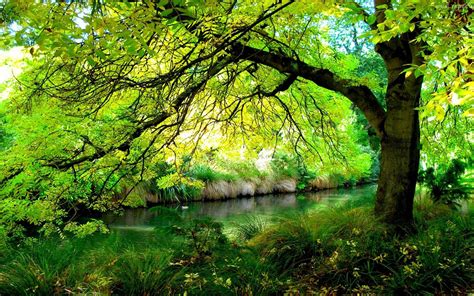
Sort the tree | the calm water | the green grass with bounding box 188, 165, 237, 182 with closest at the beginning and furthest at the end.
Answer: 1. the tree
2. the calm water
3. the green grass with bounding box 188, 165, 237, 182

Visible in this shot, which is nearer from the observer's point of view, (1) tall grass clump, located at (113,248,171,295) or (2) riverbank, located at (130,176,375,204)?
(1) tall grass clump, located at (113,248,171,295)

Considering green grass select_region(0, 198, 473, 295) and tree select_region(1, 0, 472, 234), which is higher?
tree select_region(1, 0, 472, 234)

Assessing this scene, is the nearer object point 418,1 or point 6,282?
point 418,1

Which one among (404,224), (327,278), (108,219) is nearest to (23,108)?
(327,278)

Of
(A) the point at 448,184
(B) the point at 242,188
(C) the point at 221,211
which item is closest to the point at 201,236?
(A) the point at 448,184

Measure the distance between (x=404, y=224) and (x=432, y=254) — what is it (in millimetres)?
981

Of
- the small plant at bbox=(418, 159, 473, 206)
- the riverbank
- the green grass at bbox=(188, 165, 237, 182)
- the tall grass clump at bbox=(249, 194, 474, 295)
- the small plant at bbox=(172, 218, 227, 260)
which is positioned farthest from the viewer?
the green grass at bbox=(188, 165, 237, 182)

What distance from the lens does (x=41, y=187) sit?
4.70m

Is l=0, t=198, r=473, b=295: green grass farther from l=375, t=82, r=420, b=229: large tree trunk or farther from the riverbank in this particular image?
the riverbank

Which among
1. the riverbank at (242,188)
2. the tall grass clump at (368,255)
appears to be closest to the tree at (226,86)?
the tall grass clump at (368,255)

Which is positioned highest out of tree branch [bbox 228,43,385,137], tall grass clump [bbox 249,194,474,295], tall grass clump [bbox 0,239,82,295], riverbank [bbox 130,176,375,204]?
tree branch [bbox 228,43,385,137]

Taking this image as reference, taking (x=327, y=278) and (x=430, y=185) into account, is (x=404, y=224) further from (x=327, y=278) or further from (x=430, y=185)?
(x=430, y=185)

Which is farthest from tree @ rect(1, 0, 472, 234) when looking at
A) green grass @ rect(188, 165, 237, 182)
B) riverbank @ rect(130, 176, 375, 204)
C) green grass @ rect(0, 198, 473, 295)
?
green grass @ rect(188, 165, 237, 182)

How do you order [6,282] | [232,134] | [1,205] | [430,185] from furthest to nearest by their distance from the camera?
[430,185] → [232,134] → [1,205] → [6,282]
